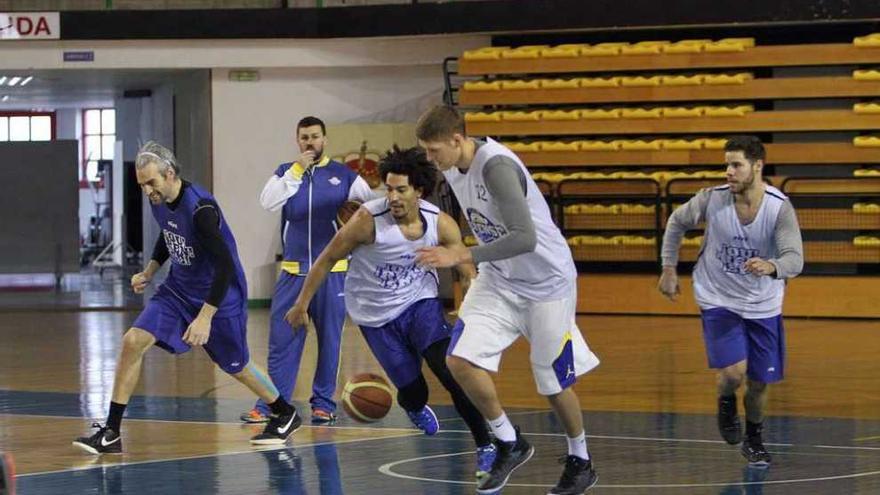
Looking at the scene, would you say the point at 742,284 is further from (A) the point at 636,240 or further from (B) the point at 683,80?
(B) the point at 683,80

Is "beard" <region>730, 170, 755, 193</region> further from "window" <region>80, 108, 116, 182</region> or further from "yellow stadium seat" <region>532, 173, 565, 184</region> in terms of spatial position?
"window" <region>80, 108, 116, 182</region>

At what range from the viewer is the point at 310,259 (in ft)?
32.4

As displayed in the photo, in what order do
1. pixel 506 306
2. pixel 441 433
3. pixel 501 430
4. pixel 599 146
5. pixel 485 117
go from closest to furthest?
pixel 506 306
pixel 501 430
pixel 441 433
pixel 599 146
pixel 485 117

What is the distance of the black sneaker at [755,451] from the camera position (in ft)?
26.2

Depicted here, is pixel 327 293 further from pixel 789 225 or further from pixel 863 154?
pixel 863 154

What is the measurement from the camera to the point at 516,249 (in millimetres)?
6609

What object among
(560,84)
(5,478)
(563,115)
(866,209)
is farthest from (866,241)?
(5,478)

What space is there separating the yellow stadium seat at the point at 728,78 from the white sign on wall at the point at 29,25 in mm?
8156

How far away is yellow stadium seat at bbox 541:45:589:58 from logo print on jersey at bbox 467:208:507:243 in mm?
12808

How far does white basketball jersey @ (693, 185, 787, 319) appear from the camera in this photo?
8094 mm

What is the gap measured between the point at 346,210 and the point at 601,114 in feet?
32.8

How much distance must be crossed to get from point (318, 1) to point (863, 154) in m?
7.23

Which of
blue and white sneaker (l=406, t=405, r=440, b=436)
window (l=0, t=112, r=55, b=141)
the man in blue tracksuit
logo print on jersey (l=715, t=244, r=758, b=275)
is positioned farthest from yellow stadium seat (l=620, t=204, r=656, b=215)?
window (l=0, t=112, r=55, b=141)

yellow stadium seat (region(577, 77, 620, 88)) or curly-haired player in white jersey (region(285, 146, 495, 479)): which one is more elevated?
yellow stadium seat (region(577, 77, 620, 88))
